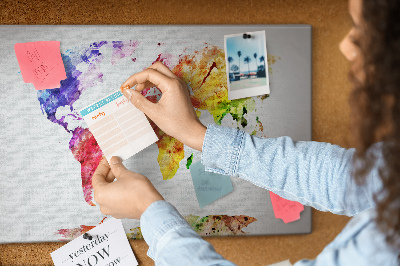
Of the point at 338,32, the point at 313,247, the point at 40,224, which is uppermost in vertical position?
the point at 338,32

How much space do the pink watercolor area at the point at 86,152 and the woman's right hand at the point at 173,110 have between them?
150mm

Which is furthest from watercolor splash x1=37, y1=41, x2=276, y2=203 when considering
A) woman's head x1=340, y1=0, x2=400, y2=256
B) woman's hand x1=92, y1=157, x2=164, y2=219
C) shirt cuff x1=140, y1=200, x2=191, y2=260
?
woman's head x1=340, y1=0, x2=400, y2=256

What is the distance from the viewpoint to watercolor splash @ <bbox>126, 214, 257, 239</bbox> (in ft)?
2.44

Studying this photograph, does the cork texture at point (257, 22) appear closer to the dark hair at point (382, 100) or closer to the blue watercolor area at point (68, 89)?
the blue watercolor area at point (68, 89)

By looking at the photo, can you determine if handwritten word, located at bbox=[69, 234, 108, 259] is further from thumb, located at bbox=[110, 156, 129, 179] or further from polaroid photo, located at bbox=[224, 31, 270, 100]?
polaroid photo, located at bbox=[224, 31, 270, 100]

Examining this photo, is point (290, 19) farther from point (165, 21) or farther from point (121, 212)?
point (121, 212)

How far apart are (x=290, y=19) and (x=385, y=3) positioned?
448 millimetres

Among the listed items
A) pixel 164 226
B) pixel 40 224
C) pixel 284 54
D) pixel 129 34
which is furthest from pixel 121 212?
pixel 284 54

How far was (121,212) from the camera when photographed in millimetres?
562

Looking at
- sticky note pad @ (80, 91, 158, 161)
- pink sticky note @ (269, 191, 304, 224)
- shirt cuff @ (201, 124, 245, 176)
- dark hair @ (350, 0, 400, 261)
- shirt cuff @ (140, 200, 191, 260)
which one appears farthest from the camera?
pink sticky note @ (269, 191, 304, 224)

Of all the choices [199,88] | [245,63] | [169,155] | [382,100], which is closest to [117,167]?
[169,155]

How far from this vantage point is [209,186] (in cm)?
74

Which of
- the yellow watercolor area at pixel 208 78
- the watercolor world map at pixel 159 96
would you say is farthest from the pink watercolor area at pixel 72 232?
the yellow watercolor area at pixel 208 78

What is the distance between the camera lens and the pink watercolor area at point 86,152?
27.8 inches
